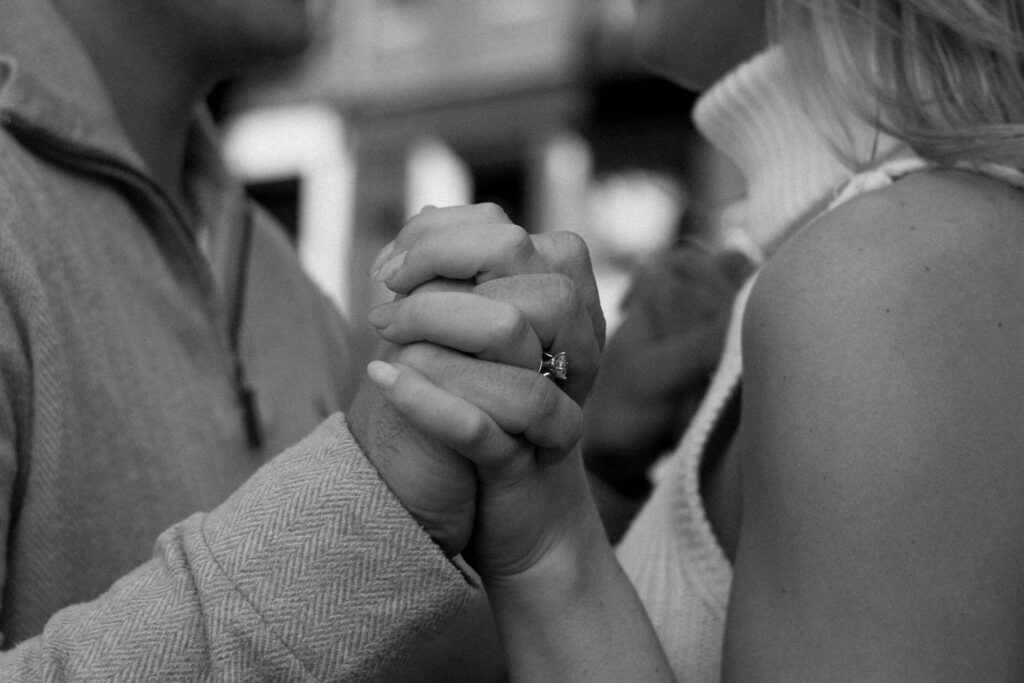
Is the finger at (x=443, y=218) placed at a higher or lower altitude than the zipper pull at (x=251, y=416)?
higher

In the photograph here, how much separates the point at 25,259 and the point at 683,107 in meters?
7.06

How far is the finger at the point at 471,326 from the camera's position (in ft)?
2.94

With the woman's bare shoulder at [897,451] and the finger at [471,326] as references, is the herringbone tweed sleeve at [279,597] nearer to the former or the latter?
the finger at [471,326]

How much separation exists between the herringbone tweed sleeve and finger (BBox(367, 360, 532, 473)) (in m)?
0.07

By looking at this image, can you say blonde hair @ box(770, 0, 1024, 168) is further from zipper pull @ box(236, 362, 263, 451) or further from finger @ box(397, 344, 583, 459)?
zipper pull @ box(236, 362, 263, 451)

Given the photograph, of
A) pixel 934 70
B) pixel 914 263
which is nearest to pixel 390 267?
pixel 914 263

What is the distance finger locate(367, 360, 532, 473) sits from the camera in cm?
89

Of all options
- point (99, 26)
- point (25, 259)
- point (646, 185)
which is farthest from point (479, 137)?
point (25, 259)

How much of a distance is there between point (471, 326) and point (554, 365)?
104mm

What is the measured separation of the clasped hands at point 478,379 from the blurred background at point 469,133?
5925 millimetres

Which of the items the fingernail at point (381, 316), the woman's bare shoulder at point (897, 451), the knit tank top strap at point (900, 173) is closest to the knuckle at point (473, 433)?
the fingernail at point (381, 316)

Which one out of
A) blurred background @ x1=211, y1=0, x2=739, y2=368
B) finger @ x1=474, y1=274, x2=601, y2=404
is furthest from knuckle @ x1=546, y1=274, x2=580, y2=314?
blurred background @ x1=211, y1=0, x2=739, y2=368

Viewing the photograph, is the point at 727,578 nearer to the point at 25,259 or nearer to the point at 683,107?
the point at 25,259

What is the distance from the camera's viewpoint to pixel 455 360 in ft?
3.02
